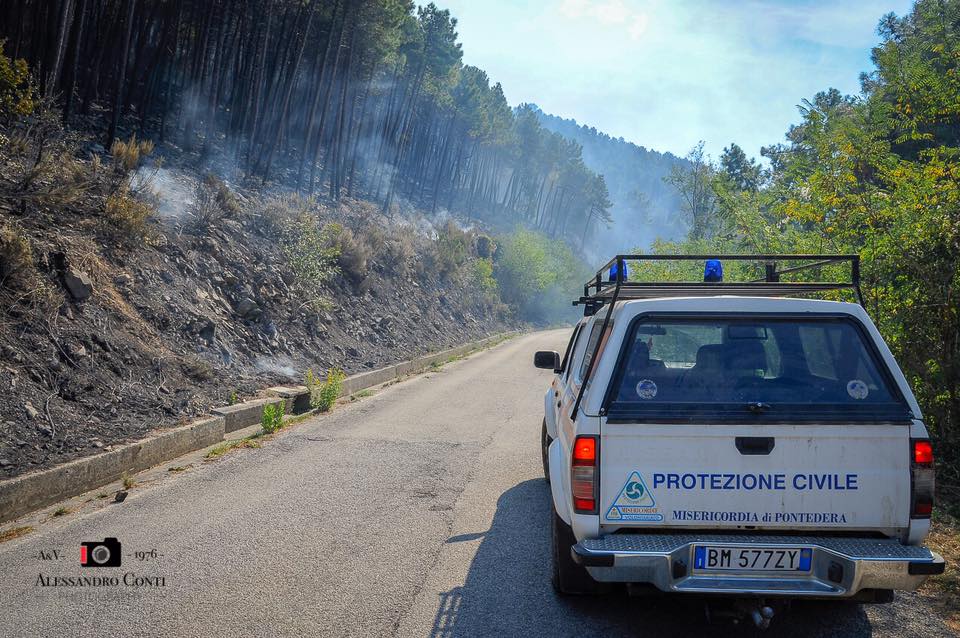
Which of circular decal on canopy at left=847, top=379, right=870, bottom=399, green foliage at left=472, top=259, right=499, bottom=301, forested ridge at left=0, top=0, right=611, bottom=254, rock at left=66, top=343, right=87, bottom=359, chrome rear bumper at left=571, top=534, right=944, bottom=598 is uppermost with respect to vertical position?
forested ridge at left=0, top=0, right=611, bottom=254

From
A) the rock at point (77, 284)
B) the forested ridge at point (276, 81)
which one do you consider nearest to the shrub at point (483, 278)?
the forested ridge at point (276, 81)

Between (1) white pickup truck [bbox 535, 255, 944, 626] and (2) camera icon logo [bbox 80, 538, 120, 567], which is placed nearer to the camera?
(1) white pickup truck [bbox 535, 255, 944, 626]

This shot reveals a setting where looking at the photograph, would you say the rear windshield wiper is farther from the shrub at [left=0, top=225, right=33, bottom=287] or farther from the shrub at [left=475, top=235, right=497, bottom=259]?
the shrub at [left=475, top=235, right=497, bottom=259]

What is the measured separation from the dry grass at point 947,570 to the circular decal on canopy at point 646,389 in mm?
2284

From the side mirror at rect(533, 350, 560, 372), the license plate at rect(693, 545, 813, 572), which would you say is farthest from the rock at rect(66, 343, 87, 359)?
the license plate at rect(693, 545, 813, 572)

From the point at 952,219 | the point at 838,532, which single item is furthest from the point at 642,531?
the point at 952,219

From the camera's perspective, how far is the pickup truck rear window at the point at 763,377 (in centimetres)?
337

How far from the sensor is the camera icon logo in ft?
15.5

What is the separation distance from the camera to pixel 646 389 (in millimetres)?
3533

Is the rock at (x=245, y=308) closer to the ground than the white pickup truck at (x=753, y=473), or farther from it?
closer to the ground

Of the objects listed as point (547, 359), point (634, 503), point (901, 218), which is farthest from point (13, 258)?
point (901, 218)

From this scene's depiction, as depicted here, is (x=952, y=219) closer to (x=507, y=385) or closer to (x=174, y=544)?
(x=174, y=544)

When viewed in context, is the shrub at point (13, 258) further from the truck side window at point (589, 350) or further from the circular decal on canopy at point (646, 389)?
the circular decal on canopy at point (646, 389)

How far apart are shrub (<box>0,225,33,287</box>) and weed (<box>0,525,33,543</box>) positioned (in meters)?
4.55
